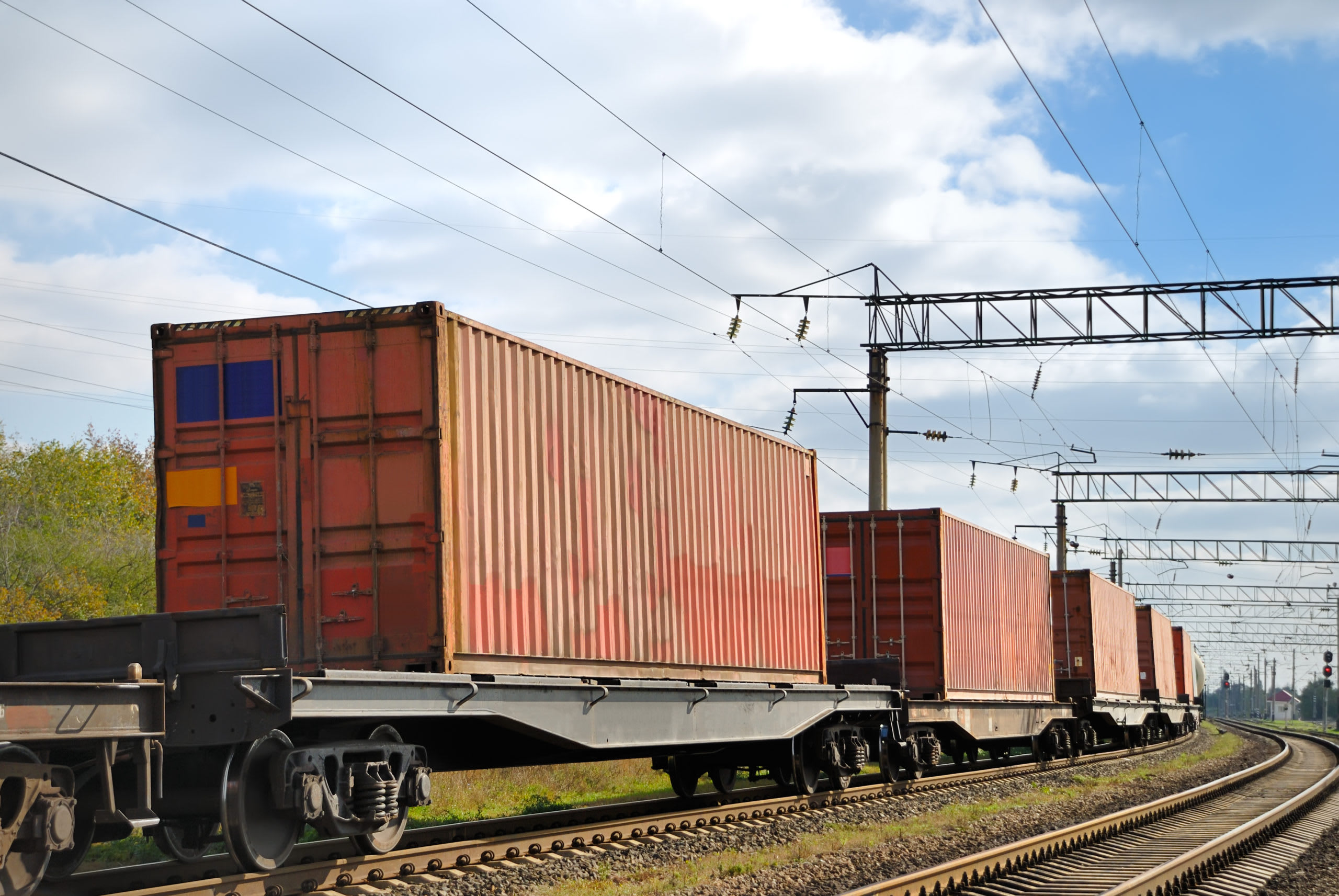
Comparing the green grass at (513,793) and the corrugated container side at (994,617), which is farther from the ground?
the corrugated container side at (994,617)

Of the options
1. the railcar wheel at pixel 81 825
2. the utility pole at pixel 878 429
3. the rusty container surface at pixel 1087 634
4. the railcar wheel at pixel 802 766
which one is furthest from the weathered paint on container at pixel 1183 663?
the railcar wheel at pixel 81 825

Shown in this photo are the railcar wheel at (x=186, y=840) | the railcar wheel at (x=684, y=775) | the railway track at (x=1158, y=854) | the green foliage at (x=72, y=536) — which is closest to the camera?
the railcar wheel at (x=186, y=840)

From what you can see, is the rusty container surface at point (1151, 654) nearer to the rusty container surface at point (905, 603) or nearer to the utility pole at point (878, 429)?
the utility pole at point (878, 429)

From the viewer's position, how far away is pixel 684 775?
14.8 m

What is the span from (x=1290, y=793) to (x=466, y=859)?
13.5 meters

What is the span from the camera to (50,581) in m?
36.1

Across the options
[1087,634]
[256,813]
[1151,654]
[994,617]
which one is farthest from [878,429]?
[1151,654]

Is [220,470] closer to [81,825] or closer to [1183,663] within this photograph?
[81,825]

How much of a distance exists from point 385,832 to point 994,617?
13776 millimetres

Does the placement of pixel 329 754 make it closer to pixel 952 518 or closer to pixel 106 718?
pixel 106 718

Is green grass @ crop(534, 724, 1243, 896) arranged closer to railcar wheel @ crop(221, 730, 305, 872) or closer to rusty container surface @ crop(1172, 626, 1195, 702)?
railcar wheel @ crop(221, 730, 305, 872)

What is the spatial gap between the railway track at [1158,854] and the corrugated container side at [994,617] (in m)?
3.44

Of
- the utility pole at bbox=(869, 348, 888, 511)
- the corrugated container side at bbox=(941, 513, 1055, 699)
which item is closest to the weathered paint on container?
the corrugated container side at bbox=(941, 513, 1055, 699)

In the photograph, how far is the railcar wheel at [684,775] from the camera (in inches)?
581
